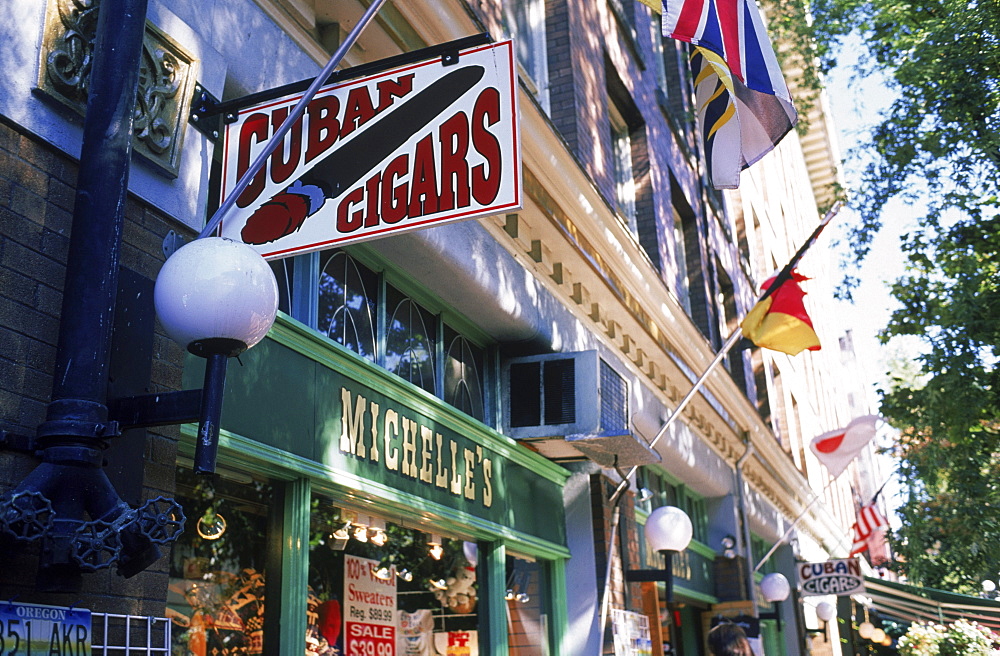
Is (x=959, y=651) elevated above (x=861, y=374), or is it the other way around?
(x=861, y=374)

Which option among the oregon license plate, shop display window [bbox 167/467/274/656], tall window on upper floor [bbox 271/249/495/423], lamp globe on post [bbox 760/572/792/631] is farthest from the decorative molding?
lamp globe on post [bbox 760/572/792/631]

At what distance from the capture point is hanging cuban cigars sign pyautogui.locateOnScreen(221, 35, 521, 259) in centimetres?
395

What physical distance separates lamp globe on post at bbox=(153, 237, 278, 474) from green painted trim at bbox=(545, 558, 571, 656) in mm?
5798

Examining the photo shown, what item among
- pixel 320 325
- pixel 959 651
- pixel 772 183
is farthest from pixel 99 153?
pixel 772 183

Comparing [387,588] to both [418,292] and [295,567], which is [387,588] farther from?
[418,292]

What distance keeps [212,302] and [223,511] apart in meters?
1.99

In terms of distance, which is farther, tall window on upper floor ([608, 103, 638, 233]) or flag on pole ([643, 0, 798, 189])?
tall window on upper floor ([608, 103, 638, 233])

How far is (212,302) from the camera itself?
9.80ft

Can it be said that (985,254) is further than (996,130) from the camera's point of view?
Yes

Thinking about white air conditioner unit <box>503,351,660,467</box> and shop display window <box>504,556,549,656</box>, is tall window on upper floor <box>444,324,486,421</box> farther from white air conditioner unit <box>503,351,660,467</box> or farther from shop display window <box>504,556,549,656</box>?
shop display window <box>504,556,549,656</box>

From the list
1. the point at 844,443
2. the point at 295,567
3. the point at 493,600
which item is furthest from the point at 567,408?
the point at 844,443

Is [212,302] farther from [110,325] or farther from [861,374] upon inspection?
[861,374]

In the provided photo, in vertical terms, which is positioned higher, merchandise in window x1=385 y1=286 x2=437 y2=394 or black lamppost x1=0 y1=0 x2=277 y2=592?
merchandise in window x1=385 y1=286 x2=437 y2=394

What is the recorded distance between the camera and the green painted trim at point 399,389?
509cm
